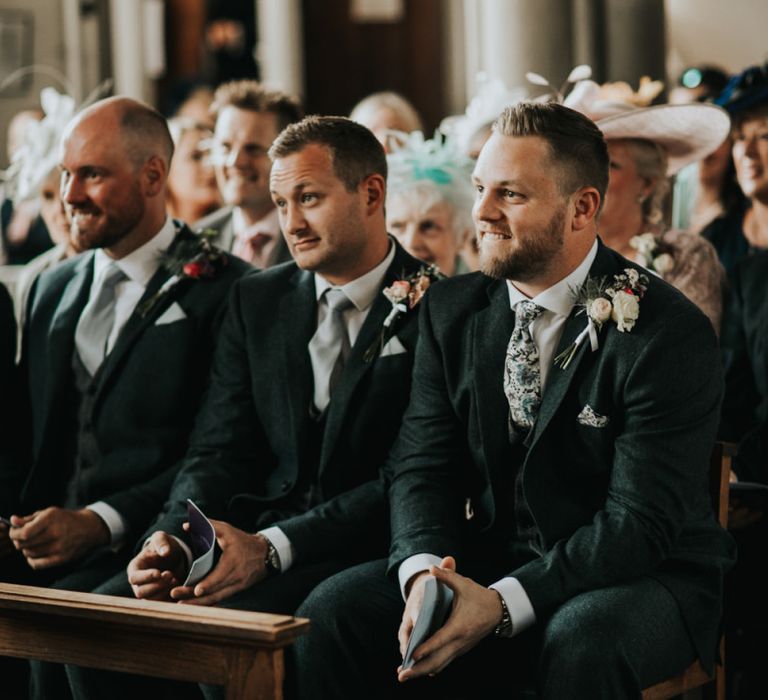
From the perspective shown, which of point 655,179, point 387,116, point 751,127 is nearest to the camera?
point 655,179

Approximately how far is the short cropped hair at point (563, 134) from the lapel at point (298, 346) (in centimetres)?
79

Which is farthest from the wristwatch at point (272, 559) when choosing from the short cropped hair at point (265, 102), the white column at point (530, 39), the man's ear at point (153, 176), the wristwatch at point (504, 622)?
the white column at point (530, 39)

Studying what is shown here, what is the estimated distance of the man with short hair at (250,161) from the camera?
5.30m

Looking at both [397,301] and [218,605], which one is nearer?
[218,605]

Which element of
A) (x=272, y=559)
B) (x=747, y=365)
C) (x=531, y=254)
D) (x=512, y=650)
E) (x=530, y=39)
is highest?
(x=530, y=39)

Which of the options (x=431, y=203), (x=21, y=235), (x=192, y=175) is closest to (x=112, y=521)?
(x=431, y=203)

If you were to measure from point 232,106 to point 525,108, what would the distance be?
2.41 meters

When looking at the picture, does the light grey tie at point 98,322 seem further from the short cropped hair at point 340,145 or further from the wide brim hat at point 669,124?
the wide brim hat at point 669,124

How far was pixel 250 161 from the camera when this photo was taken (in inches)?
210

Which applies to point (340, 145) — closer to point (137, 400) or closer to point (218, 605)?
point (137, 400)

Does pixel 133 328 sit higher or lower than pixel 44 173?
lower

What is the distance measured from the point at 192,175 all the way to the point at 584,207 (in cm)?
348

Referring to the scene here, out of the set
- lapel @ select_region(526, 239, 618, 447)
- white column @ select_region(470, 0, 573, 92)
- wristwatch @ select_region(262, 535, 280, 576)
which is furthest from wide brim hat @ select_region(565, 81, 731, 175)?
wristwatch @ select_region(262, 535, 280, 576)

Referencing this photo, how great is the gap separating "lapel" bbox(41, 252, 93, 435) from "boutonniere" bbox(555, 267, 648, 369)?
1.54 meters
